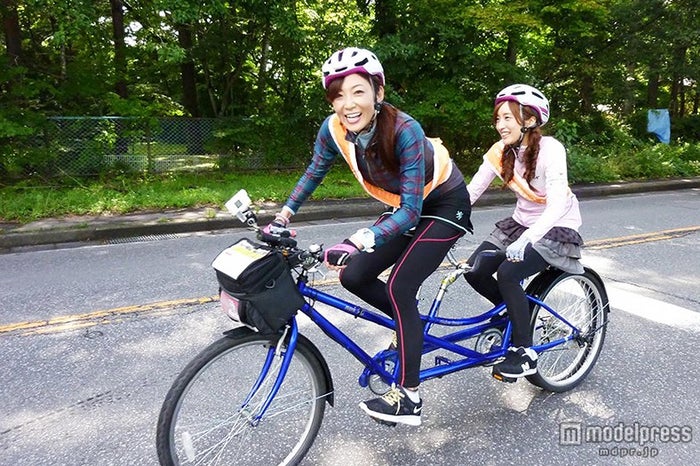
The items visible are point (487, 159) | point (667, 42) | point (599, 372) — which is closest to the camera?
point (487, 159)

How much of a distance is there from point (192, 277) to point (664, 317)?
15.1 feet

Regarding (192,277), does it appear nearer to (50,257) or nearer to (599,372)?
(50,257)

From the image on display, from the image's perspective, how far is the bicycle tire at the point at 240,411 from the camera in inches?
Answer: 84.7

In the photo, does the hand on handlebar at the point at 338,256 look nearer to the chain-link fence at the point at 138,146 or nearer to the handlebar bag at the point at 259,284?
the handlebar bag at the point at 259,284

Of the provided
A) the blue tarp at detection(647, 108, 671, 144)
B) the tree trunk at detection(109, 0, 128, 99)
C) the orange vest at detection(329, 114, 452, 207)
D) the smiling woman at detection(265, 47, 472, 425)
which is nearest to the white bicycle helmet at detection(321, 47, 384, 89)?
the smiling woman at detection(265, 47, 472, 425)

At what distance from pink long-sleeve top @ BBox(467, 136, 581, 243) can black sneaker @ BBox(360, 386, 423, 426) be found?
1.04m

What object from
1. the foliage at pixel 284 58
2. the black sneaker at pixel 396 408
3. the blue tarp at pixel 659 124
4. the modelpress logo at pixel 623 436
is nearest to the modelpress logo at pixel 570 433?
the modelpress logo at pixel 623 436

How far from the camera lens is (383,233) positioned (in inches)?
87.5

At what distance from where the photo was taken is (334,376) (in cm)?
345

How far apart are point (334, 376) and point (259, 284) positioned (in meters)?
1.62

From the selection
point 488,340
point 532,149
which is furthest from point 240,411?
point 532,149

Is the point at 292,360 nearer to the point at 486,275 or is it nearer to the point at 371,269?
the point at 371,269

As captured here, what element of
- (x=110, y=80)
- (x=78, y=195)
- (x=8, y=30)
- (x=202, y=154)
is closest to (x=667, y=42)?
(x=202, y=154)

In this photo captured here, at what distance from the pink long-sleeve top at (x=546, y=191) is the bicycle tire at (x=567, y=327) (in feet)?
1.27
